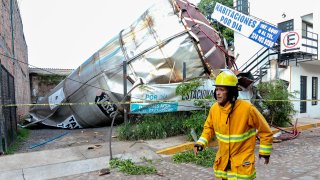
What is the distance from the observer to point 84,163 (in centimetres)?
588

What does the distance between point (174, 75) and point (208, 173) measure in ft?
14.2

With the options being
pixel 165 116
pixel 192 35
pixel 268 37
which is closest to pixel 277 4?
pixel 268 37

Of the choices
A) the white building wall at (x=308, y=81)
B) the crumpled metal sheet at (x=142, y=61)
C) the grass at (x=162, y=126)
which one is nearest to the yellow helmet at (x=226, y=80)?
the grass at (x=162, y=126)

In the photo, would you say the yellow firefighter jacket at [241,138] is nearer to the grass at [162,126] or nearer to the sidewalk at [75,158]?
the sidewalk at [75,158]

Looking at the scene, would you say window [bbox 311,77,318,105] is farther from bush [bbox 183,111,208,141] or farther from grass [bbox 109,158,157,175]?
grass [bbox 109,158,157,175]

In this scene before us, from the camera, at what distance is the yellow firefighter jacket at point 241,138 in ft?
10.0

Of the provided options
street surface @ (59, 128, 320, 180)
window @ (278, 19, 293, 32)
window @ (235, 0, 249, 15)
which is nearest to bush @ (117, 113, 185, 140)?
street surface @ (59, 128, 320, 180)

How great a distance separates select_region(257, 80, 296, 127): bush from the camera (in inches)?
416

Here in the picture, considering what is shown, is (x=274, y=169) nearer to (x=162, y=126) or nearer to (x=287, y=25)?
(x=162, y=126)

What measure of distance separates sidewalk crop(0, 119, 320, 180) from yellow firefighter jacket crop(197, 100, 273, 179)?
3303 millimetres

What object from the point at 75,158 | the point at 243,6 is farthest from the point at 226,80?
the point at 243,6

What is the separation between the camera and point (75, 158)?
243 inches

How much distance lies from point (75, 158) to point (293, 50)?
40.4 feet

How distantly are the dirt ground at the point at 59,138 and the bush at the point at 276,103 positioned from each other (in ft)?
18.6
